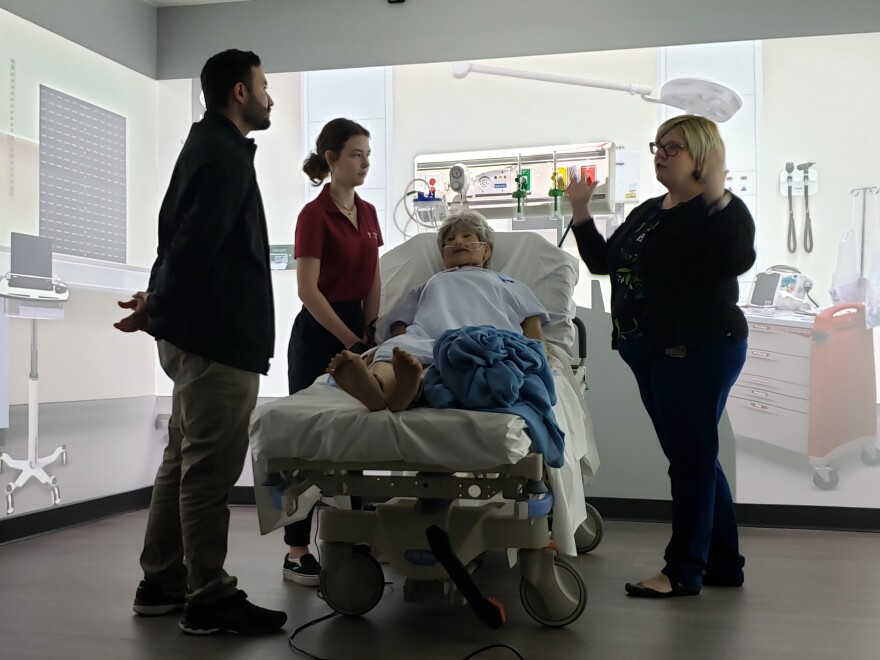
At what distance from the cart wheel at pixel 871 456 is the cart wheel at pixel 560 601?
2.02 meters

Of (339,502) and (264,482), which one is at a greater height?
(264,482)

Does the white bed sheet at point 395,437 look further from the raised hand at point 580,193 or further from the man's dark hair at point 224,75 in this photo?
the raised hand at point 580,193

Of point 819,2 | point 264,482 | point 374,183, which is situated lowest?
point 264,482

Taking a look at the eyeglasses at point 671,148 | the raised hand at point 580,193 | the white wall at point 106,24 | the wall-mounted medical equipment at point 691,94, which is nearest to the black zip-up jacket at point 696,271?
the eyeglasses at point 671,148

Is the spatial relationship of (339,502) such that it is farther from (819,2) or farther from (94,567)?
(819,2)

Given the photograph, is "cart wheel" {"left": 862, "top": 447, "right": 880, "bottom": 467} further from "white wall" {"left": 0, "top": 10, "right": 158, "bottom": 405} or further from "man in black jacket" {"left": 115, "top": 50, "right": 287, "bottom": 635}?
"white wall" {"left": 0, "top": 10, "right": 158, "bottom": 405}

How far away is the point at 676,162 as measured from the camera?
Result: 2.62 m

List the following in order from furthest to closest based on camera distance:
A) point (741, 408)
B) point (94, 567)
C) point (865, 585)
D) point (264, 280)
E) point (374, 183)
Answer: point (374, 183), point (741, 408), point (94, 567), point (865, 585), point (264, 280)

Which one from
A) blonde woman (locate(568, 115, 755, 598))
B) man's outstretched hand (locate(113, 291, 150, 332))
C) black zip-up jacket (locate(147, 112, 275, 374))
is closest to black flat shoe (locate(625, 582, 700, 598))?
blonde woman (locate(568, 115, 755, 598))

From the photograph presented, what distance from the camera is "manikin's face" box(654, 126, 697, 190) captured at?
2.62 metres

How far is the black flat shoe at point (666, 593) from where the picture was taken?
2.64m

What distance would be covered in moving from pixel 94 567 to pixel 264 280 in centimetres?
141

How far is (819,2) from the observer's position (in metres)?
3.88

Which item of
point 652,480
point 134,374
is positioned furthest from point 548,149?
point 134,374
